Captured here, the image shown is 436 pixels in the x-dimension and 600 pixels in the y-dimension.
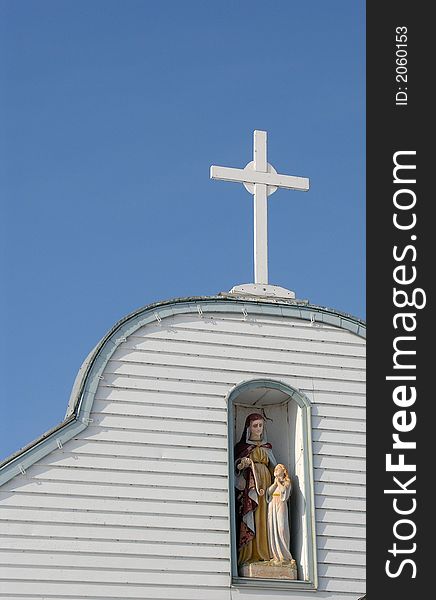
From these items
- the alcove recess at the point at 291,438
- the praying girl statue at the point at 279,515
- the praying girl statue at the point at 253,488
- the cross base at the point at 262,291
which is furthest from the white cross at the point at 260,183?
the praying girl statue at the point at 279,515

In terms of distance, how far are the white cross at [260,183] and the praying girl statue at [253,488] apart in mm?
1580

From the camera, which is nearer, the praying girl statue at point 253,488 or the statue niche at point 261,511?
the statue niche at point 261,511

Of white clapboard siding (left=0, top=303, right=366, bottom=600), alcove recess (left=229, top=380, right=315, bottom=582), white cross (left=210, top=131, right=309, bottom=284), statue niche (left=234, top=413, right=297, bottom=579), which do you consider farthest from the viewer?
white cross (left=210, top=131, right=309, bottom=284)

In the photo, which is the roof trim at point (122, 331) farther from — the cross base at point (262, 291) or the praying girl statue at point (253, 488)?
the praying girl statue at point (253, 488)

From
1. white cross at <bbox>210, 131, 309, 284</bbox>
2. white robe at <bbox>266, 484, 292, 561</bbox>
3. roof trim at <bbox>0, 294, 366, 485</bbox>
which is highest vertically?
white cross at <bbox>210, 131, 309, 284</bbox>

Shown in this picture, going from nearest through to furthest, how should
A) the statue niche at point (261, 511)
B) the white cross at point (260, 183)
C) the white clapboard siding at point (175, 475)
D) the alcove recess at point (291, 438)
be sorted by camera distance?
the white clapboard siding at point (175, 475) < the statue niche at point (261, 511) < the alcove recess at point (291, 438) < the white cross at point (260, 183)

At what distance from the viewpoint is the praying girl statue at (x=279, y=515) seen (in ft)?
49.0

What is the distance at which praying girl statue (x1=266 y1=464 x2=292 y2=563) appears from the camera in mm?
Answer: 14945

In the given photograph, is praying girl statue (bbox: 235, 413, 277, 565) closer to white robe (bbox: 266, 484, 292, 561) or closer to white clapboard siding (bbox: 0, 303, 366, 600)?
white robe (bbox: 266, 484, 292, 561)

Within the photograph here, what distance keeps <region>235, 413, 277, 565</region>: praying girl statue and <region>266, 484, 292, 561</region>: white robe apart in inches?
2.0

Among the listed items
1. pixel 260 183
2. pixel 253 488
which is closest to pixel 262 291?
pixel 260 183

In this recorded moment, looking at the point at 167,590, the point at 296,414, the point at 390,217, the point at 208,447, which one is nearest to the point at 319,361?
the point at 296,414

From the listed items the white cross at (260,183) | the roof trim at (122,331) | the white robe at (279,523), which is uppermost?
the white cross at (260,183)

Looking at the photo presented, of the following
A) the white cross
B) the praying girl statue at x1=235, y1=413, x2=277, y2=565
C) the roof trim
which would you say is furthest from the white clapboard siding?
the white cross
